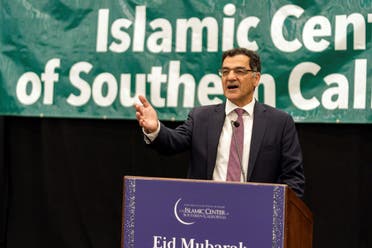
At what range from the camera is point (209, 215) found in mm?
2146

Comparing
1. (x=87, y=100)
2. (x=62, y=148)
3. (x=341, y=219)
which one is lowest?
(x=341, y=219)

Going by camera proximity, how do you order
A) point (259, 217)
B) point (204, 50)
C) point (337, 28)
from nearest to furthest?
point (259, 217)
point (337, 28)
point (204, 50)

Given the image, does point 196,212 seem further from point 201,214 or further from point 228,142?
point 228,142

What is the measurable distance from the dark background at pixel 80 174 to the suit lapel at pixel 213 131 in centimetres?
122

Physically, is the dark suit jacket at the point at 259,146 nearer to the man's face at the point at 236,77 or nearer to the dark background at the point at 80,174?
the man's face at the point at 236,77

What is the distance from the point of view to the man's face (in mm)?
2715

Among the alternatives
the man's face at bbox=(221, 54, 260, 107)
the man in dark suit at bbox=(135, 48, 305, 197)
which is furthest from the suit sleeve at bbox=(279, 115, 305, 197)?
the man's face at bbox=(221, 54, 260, 107)

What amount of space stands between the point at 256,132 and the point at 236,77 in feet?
0.80

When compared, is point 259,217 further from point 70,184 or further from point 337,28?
point 70,184

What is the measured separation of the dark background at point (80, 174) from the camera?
152 inches

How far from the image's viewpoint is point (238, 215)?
6.98 ft

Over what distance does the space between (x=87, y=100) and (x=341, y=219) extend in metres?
1.73

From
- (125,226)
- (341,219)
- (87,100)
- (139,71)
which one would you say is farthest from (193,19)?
(125,226)

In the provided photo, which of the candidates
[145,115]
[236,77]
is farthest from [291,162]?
[145,115]
